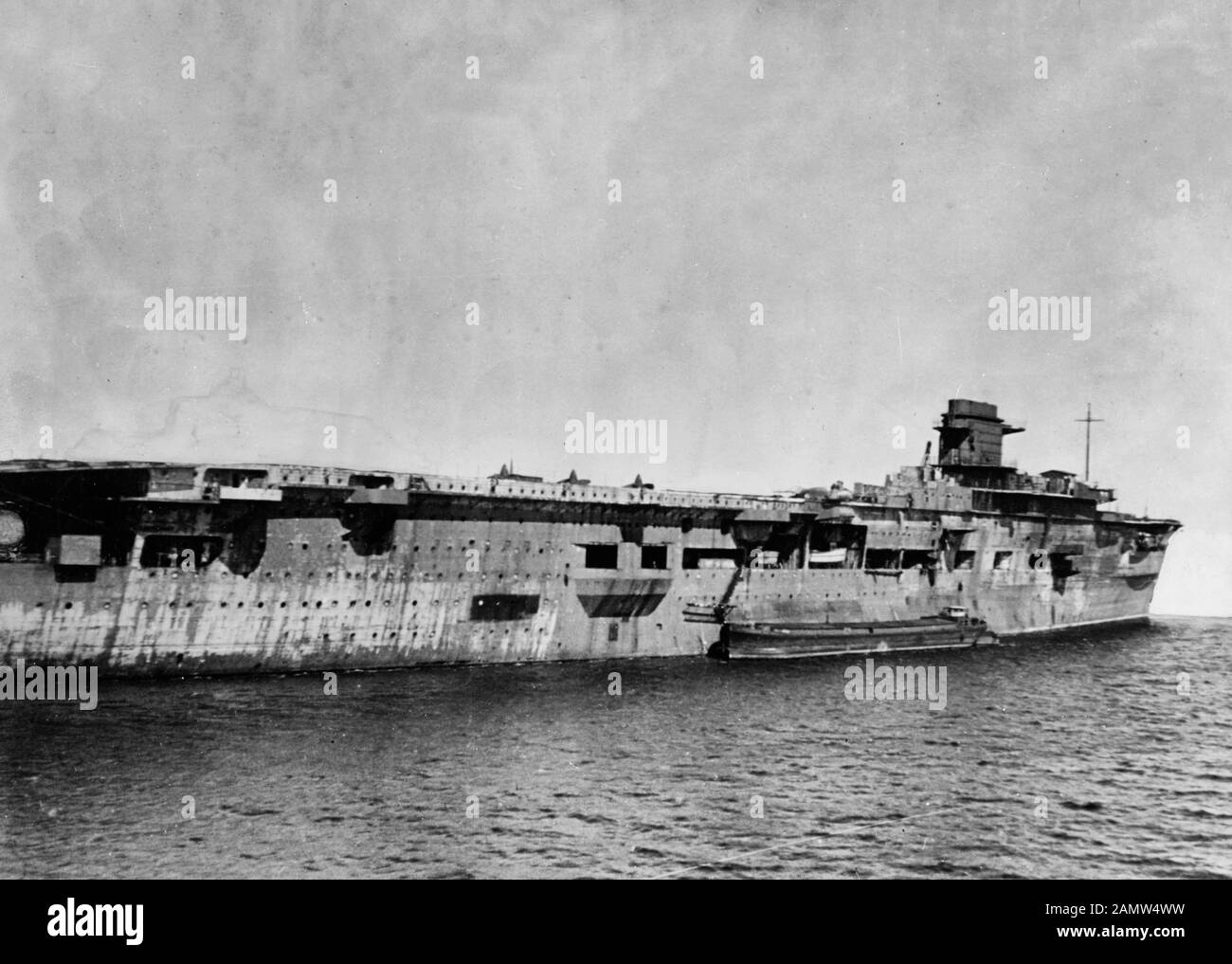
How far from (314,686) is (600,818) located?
11.4m

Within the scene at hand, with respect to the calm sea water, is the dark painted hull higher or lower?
higher

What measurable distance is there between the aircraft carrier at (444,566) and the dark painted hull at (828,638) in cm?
14

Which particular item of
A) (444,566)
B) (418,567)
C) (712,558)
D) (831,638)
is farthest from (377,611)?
(831,638)

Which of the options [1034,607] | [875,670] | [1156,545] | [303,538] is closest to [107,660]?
[303,538]

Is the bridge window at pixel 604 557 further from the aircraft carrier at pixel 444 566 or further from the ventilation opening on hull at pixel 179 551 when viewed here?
the ventilation opening on hull at pixel 179 551

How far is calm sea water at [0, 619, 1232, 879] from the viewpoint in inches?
504

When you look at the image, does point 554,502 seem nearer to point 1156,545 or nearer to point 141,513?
point 141,513

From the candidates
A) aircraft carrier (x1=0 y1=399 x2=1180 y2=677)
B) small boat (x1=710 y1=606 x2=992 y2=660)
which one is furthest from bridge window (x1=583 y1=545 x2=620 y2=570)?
small boat (x1=710 y1=606 x2=992 y2=660)

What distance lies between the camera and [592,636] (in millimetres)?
29453

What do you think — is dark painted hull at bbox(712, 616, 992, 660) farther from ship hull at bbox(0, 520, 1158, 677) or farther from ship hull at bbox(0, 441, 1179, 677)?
ship hull at bbox(0, 520, 1158, 677)

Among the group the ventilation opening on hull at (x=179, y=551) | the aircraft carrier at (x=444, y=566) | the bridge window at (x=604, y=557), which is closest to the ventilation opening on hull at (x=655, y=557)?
the aircraft carrier at (x=444, y=566)

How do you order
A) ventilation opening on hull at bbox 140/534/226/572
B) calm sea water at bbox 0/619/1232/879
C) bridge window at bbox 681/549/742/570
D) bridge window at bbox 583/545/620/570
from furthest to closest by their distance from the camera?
bridge window at bbox 681/549/742/570 → bridge window at bbox 583/545/620/570 → ventilation opening on hull at bbox 140/534/226/572 → calm sea water at bbox 0/619/1232/879

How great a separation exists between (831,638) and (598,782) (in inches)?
677

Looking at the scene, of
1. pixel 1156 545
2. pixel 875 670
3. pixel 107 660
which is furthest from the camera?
pixel 1156 545
